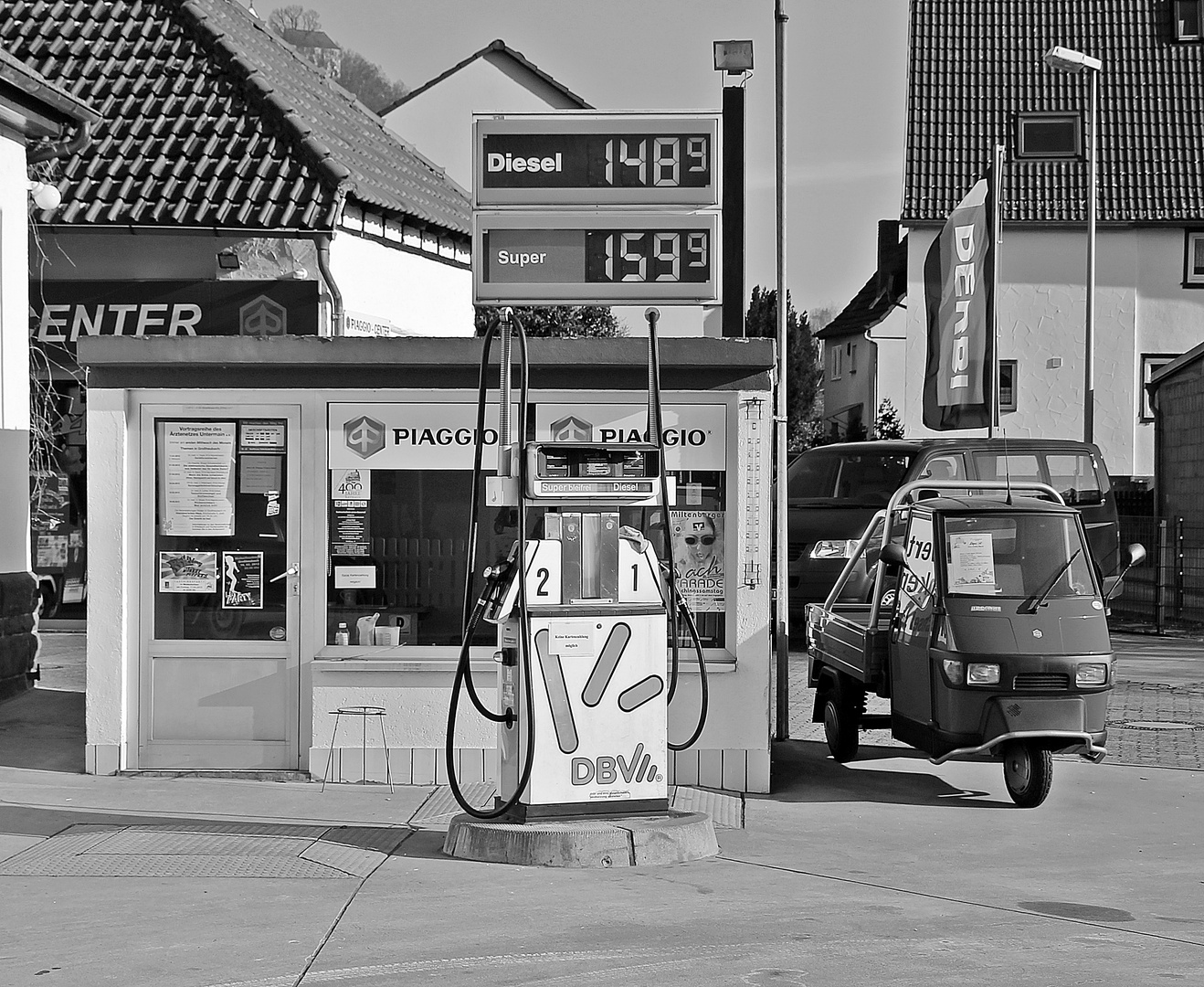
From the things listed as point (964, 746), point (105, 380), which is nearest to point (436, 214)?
point (105, 380)

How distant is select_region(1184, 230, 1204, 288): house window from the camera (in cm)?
3453

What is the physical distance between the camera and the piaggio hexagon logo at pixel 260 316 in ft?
58.4

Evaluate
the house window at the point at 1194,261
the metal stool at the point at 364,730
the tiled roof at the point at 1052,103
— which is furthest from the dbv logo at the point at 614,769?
the house window at the point at 1194,261

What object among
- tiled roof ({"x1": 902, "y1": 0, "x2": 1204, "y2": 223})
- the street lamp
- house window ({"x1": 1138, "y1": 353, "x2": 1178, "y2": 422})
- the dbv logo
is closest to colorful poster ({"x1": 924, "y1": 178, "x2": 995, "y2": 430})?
the street lamp

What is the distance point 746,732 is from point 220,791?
123 inches

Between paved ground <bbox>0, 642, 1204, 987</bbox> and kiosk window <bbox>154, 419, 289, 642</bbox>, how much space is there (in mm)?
1064

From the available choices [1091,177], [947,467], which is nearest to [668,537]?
[947,467]

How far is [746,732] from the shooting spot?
9570 mm

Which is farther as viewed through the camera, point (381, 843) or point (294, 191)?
point (294, 191)

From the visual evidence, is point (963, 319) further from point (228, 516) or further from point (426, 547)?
point (228, 516)

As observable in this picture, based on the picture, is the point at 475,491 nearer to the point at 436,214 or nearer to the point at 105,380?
the point at 105,380

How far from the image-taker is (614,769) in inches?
307

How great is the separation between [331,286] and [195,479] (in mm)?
8640

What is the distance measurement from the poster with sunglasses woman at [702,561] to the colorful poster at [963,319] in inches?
379
